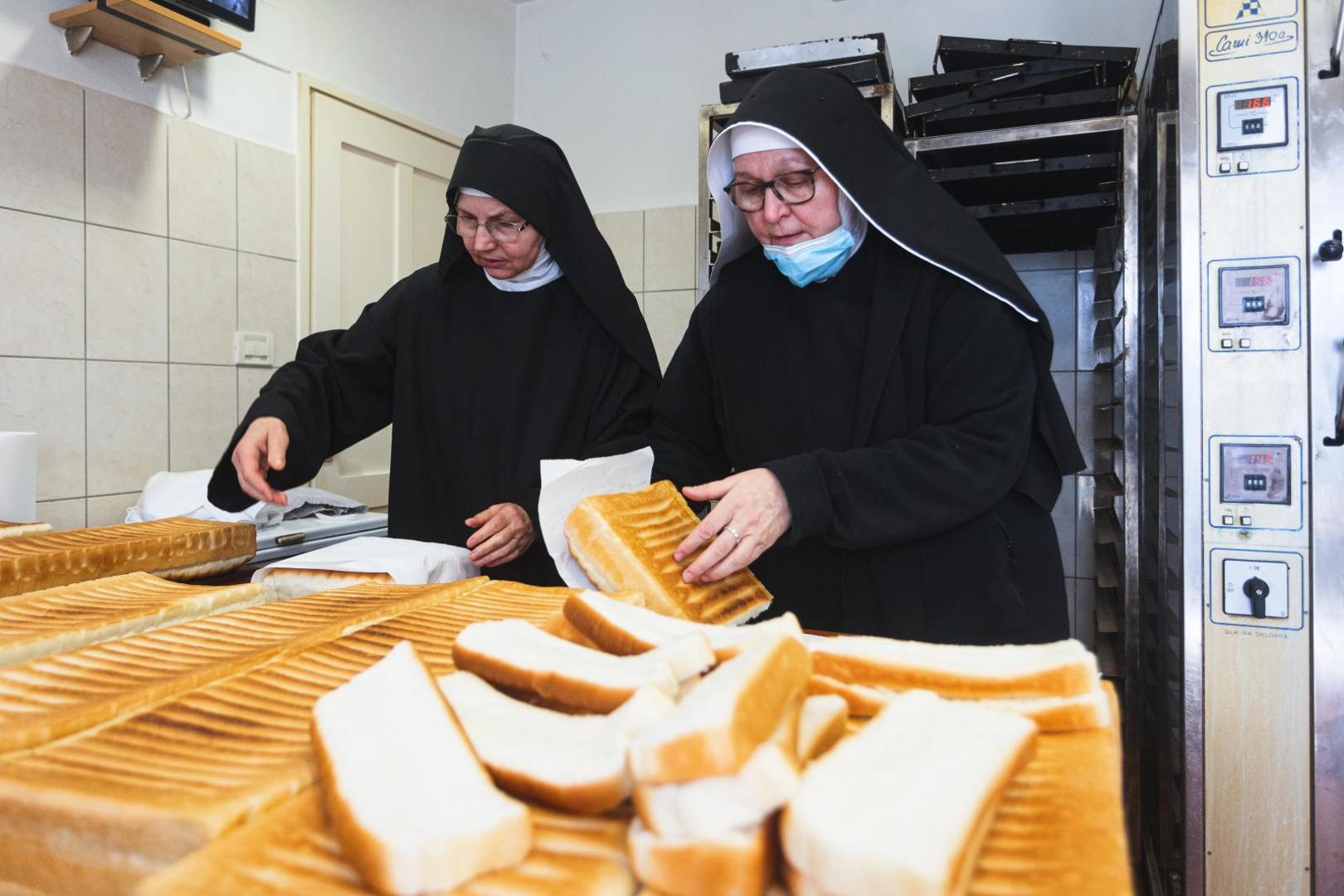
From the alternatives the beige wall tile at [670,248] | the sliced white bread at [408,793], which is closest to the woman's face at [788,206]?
the sliced white bread at [408,793]

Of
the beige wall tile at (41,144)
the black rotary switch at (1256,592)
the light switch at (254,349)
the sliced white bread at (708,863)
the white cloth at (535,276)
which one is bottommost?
the black rotary switch at (1256,592)

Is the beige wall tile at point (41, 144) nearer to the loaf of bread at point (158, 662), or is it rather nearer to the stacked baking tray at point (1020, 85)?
the loaf of bread at point (158, 662)

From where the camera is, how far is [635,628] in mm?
980

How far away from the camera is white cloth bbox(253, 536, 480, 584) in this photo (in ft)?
5.03

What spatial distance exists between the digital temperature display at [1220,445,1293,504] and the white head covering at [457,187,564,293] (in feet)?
5.95

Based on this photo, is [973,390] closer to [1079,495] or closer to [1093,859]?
[1093,859]

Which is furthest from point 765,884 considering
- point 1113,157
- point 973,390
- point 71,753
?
point 1113,157

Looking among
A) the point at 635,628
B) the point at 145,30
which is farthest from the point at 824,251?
the point at 145,30

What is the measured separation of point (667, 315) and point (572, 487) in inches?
124

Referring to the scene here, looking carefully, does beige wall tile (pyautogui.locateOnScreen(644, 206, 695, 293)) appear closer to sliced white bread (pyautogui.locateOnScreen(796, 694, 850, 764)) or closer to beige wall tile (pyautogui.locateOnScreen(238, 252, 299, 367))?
beige wall tile (pyautogui.locateOnScreen(238, 252, 299, 367))

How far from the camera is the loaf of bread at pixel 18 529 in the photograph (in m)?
1.76

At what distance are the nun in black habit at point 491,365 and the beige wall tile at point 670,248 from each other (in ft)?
7.35

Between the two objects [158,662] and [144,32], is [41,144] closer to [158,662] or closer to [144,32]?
[144,32]

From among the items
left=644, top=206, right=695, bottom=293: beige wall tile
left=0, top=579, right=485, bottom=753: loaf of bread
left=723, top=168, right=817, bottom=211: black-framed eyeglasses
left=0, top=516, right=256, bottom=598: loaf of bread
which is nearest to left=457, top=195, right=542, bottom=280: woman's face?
left=723, top=168, right=817, bottom=211: black-framed eyeglasses
